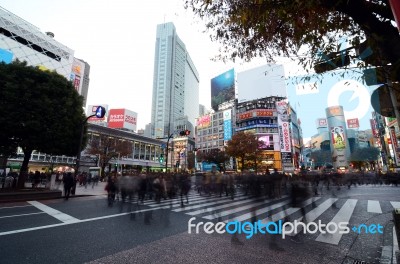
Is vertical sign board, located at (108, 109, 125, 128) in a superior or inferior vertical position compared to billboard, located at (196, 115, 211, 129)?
inferior

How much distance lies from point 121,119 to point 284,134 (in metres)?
50.2

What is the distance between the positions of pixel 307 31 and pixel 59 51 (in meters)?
80.4

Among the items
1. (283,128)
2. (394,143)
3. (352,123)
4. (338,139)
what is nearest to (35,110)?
(394,143)

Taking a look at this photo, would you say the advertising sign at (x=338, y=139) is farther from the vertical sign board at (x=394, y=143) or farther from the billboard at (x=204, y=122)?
the billboard at (x=204, y=122)

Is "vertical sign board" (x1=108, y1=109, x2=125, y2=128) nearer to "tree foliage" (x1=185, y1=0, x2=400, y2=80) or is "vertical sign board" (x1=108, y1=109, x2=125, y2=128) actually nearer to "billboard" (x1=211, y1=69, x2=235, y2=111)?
"billboard" (x1=211, y1=69, x2=235, y2=111)

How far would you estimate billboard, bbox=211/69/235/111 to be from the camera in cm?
7725

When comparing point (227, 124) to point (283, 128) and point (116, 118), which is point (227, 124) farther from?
point (116, 118)

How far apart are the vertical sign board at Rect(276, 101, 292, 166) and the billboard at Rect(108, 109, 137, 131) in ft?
152

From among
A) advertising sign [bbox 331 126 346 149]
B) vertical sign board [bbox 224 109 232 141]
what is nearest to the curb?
vertical sign board [bbox 224 109 232 141]

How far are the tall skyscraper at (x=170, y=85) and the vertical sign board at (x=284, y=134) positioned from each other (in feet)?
217

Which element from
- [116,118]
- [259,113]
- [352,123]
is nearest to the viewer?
[116,118]

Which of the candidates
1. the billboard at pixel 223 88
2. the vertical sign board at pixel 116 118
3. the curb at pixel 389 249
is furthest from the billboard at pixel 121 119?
the curb at pixel 389 249

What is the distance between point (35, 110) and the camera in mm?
15062

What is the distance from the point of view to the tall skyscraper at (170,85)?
5266 inches
